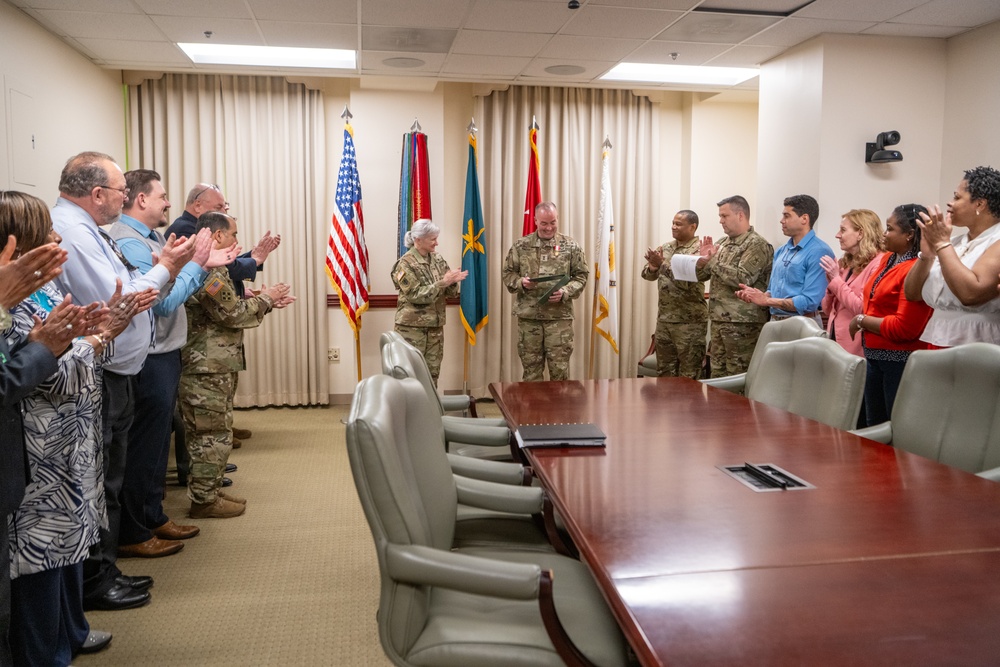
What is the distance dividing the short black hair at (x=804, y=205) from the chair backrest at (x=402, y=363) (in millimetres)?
2835

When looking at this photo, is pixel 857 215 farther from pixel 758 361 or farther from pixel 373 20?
pixel 373 20


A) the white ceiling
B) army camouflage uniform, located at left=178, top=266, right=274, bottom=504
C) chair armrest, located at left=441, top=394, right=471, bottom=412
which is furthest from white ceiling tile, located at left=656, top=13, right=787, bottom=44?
army camouflage uniform, located at left=178, top=266, right=274, bottom=504

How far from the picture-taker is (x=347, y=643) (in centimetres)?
245

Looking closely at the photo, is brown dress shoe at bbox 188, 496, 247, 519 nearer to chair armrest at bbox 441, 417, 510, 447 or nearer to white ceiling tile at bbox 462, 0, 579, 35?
chair armrest at bbox 441, 417, 510, 447

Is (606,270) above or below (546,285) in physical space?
above

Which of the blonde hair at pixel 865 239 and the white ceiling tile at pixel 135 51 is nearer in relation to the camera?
the blonde hair at pixel 865 239

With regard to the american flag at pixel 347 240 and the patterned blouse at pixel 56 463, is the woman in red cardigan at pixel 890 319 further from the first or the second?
the american flag at pixel 347 240

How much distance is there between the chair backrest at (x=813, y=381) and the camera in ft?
8.89

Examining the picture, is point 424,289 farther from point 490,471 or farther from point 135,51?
point 490,471

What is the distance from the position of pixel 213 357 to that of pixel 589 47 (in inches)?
Answer: 127

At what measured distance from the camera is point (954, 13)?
4.36 metres

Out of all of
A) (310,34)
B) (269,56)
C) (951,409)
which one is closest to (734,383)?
(951,409)

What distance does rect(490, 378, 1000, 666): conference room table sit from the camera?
111 cm

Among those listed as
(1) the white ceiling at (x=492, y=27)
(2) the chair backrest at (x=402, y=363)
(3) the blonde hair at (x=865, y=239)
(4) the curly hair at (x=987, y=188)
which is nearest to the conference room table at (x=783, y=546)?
(2) the chair backrest at (x=402, y=363)
